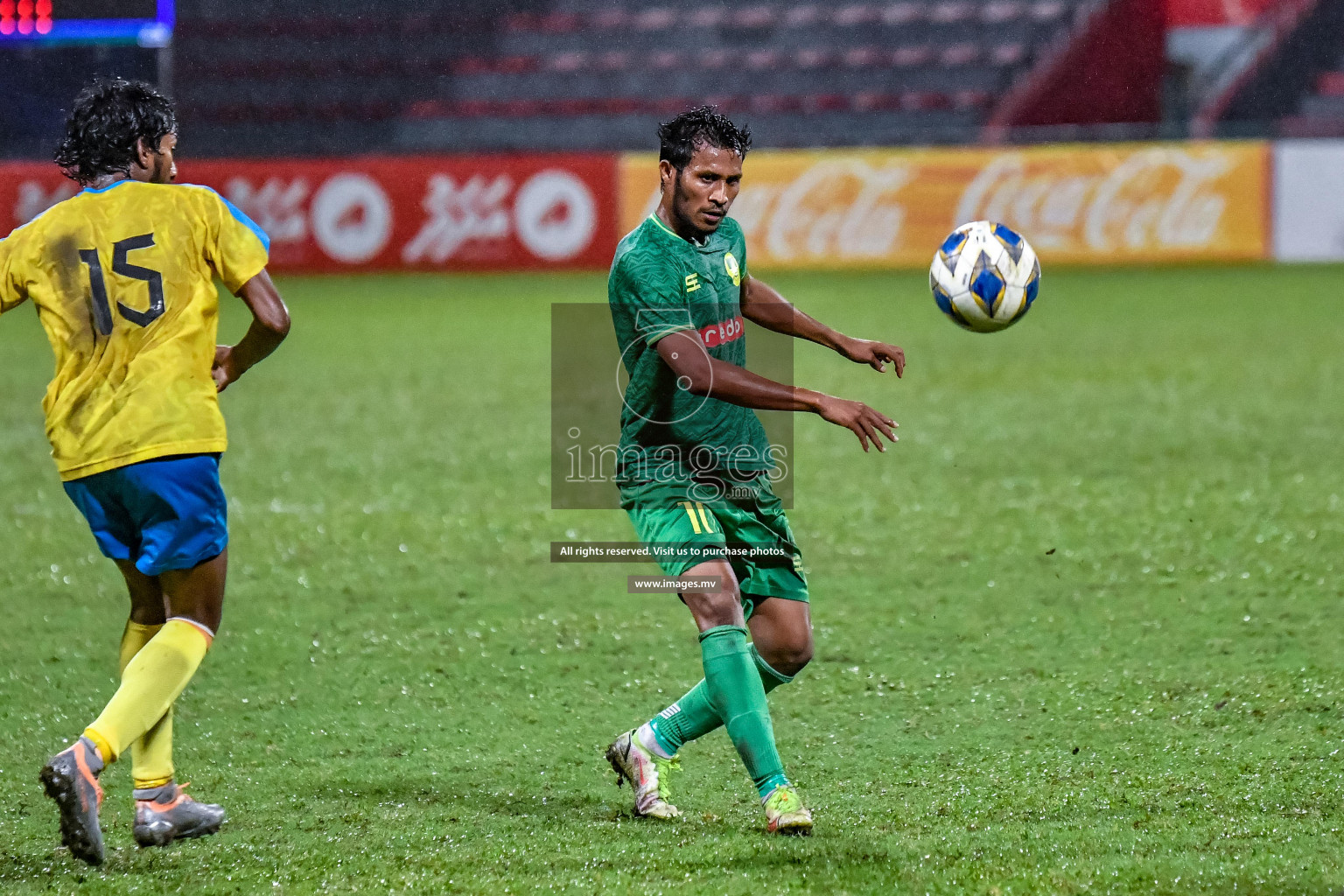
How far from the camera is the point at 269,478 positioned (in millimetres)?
8445

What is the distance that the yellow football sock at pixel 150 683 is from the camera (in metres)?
3.59

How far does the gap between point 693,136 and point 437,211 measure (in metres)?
16.1

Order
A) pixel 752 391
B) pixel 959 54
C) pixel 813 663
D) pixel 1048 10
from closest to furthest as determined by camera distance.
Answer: pixel 752 391 < pixel 813 663 < pixel 959 54 < pixel 1048 10

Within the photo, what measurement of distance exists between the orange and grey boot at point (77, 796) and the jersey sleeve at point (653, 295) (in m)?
1.62

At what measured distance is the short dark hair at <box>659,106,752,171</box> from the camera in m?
3.84

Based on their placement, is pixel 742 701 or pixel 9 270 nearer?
pixel 9 270

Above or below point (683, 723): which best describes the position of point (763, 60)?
above

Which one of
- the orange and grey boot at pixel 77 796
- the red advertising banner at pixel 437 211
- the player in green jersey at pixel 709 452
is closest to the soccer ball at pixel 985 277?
the player in green jersey at pixel 709 452

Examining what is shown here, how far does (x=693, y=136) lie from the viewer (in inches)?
151

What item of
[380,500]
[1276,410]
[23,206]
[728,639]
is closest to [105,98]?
[728,639]

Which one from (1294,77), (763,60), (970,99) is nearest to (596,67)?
(763,60)

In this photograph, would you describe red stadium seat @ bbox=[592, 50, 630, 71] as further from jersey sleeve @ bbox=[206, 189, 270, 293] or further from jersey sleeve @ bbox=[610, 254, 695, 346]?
jersey sleeve @ bbox=[206, 189, 270, 293]

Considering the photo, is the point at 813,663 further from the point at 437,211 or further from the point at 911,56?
the point at 911,56

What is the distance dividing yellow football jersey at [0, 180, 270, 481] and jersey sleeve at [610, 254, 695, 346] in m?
0.89
